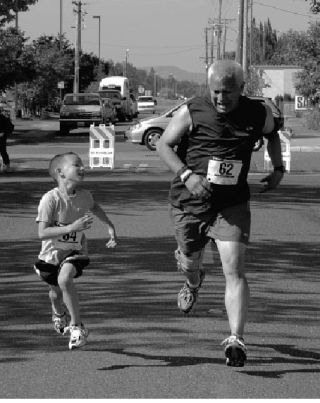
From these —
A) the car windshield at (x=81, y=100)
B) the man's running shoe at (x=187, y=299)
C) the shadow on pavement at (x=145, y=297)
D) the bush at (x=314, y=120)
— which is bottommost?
the shadow on pavement at (x=145, y=297)

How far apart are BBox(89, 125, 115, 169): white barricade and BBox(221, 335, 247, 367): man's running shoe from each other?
2258cm

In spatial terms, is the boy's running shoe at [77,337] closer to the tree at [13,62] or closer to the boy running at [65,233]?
the boy running at [65,233]

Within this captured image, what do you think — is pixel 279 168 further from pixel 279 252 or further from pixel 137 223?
pixel 137 223

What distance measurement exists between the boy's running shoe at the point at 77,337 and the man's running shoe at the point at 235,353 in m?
0.95

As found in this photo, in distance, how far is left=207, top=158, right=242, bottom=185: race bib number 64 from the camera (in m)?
7.61

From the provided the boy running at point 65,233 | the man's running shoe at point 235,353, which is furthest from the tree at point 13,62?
the man's running shoe at point 235,353

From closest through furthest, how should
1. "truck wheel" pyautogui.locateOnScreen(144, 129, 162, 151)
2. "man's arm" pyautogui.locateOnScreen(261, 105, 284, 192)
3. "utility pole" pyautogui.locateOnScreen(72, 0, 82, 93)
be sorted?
"man's arm" pyautogui.locateOnScreen(261, 105, 284, 192) < "truck wheel" pyautogui.locateOnScreen(144, 129, 162, 151) < "utility pole" pyautogui.locateOnScreen(72, 0, 82, 93)

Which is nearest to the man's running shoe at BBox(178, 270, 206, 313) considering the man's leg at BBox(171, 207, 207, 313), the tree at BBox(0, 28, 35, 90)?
the man's leg at BBox(171, 207, 207, 313)

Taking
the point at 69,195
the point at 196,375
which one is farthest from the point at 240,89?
the point at 196,375

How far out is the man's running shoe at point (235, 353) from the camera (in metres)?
7.18

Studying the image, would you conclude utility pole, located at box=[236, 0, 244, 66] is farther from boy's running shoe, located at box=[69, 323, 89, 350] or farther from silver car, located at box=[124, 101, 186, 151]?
boy's running shoe, located at box=[69, 323, 89, 350]

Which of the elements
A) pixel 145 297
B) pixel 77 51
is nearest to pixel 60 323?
pixel 145 297

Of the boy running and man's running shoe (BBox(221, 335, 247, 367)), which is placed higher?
the boy running

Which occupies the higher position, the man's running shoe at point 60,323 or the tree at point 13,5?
the tree at point 13,5
